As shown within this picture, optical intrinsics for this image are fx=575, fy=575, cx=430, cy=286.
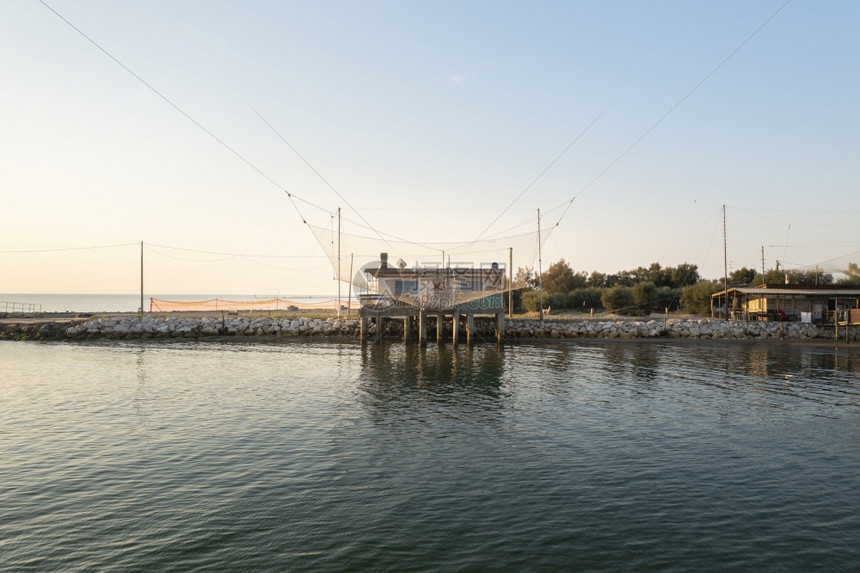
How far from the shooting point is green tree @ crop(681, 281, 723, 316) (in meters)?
63.7

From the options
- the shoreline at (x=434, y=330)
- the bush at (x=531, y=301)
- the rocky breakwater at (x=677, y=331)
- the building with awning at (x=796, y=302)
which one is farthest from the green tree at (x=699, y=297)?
the bush at (x=531, y=301)

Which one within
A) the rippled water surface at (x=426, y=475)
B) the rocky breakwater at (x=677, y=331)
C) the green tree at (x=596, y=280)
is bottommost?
the rippled water surface at (x=426, y=475)

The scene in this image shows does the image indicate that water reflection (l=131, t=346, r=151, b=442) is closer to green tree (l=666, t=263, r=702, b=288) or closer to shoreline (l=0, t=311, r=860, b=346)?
shoreline (l=0, t=311, r=860, b=346)

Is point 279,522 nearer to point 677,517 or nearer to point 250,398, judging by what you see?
point 677,517

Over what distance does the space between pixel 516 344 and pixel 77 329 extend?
121ft

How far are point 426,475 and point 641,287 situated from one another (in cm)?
6292

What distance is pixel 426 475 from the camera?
11.7 meters

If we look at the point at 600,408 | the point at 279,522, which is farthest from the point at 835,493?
the point at 279,522

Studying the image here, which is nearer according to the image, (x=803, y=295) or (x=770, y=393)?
(x=770, y=393)

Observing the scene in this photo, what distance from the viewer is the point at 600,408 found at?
19016 millimetres

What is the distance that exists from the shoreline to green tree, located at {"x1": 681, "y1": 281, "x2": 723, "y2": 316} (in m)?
13.2

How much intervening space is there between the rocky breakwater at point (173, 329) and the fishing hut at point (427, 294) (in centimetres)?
564

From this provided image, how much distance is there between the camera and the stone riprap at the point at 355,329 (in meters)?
47.8

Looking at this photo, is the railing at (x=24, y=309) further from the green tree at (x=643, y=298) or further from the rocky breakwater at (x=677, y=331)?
the green tree at (x=643, y=298)
